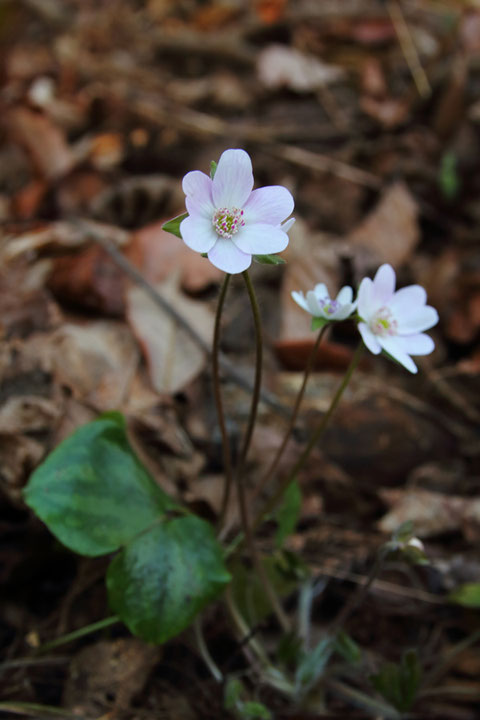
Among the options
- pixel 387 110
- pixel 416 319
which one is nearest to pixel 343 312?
pixel 416 319

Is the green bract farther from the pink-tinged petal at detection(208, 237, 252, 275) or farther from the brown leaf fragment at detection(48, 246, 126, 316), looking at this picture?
the brown leaf fragment at detection(48, 246, 126, 316)

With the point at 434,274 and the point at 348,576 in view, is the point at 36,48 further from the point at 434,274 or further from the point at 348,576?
the point at 348,576

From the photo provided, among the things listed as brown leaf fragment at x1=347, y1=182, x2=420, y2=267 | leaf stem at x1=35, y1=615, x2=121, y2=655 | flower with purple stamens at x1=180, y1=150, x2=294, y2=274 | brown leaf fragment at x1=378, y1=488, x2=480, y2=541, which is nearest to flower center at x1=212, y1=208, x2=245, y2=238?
flower with purple stamens at x1=180, y1=150, x2=294, y2=274

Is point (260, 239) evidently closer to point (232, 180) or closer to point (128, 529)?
point (232, 180)

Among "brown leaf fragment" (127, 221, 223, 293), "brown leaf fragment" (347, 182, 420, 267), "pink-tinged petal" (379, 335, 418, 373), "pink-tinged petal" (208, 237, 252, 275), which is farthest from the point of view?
"brown leaf fragment" (347, 182, 420, 267)

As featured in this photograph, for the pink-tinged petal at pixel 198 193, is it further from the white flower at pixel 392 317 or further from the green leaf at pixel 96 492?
the green leaf at pixel 96 492

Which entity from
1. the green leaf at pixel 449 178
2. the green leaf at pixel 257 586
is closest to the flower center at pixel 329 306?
the green leaf at pixel 257 586

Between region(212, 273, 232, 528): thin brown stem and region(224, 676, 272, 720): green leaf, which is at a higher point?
region(212, 273, 232, 528): thin brown stem
